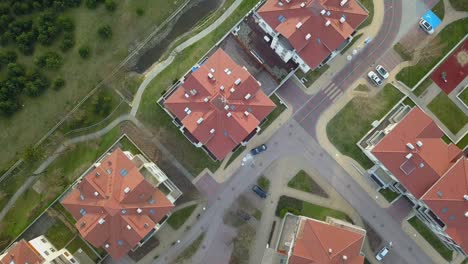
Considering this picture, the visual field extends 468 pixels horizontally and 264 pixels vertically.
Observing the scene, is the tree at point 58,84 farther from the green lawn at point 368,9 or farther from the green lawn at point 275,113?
the green lawn at point 368,9

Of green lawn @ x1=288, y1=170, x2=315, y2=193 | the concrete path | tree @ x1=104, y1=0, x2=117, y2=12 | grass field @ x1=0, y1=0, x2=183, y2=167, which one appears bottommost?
green lawn @ x1=288, y1=170, x2=315, y2=193

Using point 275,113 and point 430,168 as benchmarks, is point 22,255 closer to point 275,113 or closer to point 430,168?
point 275,113

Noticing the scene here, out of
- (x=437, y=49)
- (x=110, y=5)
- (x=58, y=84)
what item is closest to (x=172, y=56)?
(x=110, y=5)

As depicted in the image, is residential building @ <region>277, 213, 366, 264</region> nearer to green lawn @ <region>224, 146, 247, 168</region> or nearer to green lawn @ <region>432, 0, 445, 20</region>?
green lawn @ <region>224, 146, 247, 168</region>

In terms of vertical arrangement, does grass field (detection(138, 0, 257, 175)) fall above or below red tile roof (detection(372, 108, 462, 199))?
above

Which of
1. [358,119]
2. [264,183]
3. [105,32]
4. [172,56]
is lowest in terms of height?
[358,119]

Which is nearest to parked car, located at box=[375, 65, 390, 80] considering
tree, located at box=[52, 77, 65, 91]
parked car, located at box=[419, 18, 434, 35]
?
parked car, located at box=[419, 18, 434, 35]
